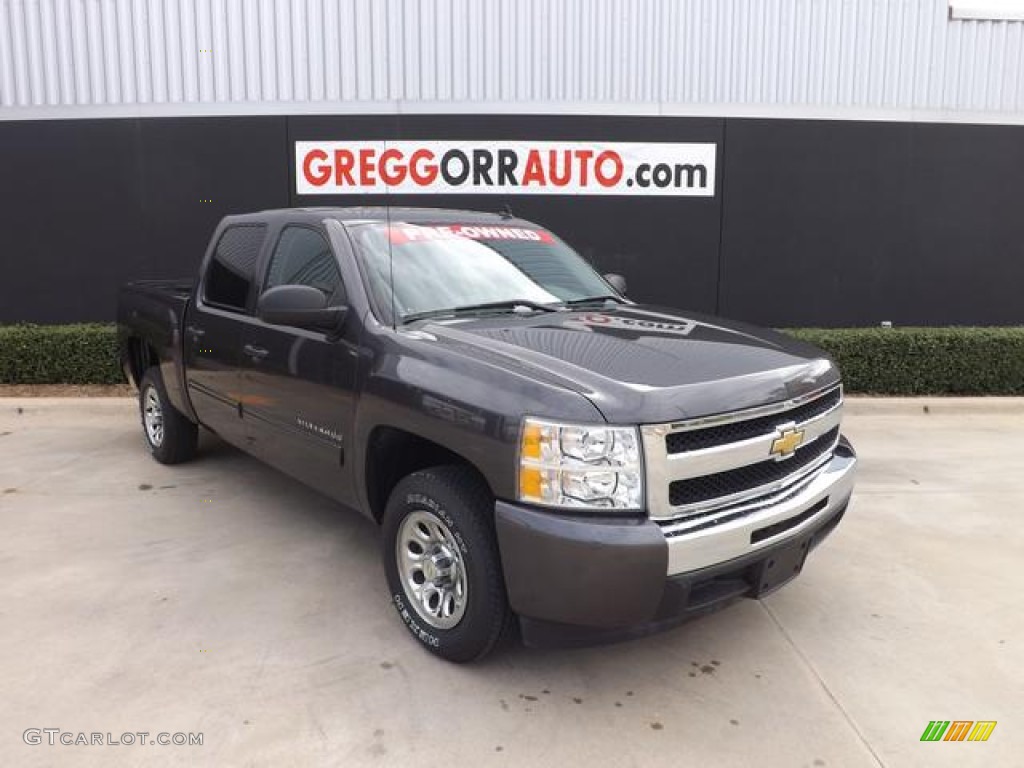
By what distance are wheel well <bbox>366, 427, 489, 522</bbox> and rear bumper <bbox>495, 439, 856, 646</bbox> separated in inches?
27.3

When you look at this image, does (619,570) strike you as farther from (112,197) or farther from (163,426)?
(112,197)

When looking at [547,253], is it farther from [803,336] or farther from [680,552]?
[803,336]

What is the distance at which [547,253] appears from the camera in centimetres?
448

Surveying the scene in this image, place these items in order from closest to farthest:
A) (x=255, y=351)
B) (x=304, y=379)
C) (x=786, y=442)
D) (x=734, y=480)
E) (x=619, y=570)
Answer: (x=619, y=570) < (x=734, y=480) < (x=786, y=442) < (x=304, y=379) < (x=255, y=351)

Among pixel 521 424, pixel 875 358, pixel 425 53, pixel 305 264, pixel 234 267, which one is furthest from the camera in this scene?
pixel 425 53

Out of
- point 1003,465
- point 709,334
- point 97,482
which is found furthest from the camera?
point 1003,465

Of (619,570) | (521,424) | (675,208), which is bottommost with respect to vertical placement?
(619,570)

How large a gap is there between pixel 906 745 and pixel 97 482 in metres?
5.24

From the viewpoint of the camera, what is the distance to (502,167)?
884cm

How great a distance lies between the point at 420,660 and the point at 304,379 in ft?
4.86

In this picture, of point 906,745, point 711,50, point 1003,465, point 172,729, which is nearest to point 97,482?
point 172,729

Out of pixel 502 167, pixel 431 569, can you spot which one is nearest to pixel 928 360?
pixel 502 167
